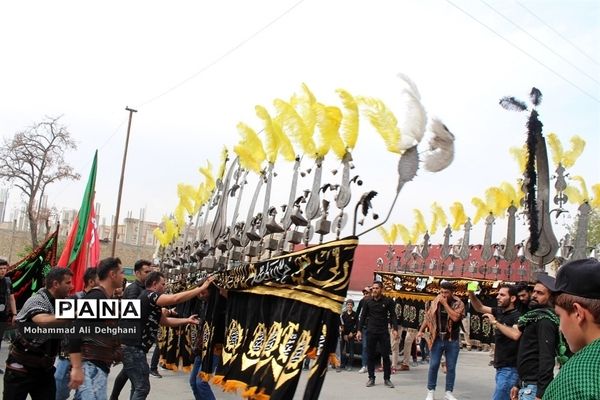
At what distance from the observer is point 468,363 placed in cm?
1437

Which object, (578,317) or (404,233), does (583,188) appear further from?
(578,317)

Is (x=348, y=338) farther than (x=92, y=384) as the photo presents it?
Yes

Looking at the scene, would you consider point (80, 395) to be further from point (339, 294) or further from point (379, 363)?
point (379, 363)

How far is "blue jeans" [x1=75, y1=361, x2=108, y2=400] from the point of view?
16.4 feet

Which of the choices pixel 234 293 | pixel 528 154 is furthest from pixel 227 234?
pixel 528 154

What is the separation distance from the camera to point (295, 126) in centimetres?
636

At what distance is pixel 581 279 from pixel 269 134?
5.19 meters

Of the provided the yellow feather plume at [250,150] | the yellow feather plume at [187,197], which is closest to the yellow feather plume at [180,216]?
the yellow feather plume at [187,197]

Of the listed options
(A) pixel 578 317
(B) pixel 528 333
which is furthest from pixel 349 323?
(A) pixel 578 317

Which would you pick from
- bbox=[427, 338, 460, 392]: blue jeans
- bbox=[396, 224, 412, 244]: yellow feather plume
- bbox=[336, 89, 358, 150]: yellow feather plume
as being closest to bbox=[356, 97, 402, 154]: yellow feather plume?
bbox=[336, 89, 358, 150]: yellow feather plume

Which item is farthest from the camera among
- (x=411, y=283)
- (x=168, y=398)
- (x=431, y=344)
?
(x=411, y=283)

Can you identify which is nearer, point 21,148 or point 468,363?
point 468,363

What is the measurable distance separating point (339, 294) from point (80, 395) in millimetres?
2262

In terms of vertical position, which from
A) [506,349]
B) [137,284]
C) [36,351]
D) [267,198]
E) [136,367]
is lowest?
[136,367]
